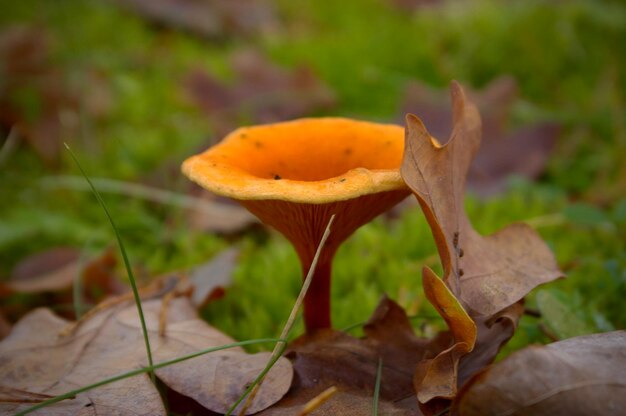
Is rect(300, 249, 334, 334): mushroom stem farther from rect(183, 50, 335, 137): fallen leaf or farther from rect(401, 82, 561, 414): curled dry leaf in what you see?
rect(183, 50, 335, 137): fallen leaf

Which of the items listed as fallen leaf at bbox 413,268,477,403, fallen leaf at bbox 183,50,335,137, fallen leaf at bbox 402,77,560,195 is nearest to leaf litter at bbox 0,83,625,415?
fallen leaf at bbox 413,268,477,403

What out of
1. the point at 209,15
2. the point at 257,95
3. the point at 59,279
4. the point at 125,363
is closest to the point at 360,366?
the point at 125,363

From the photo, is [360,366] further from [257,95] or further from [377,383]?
[257,95]

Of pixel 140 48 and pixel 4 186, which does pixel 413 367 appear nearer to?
pixel 4 186

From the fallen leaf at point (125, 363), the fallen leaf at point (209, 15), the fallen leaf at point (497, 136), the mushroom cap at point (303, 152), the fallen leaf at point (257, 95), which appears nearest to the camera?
the fallen leaf at point (125, 363)

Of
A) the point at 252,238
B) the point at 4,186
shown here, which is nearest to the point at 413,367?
the point at 252,238

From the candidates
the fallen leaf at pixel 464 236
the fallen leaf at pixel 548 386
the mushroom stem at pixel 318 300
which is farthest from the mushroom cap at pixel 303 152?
the fallen leaf at pixel 548 386

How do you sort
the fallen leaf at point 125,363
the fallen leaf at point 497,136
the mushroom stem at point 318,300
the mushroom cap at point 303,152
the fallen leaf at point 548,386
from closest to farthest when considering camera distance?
the fallen leaf at point 548,386
the fallen leaf at point 125,363
the mushroom cap at point 303,152
the mushroom stem at point 318,300
the fallen leaf at point 497,136

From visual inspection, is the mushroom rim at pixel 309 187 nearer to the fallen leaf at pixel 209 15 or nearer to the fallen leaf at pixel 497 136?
the fallen leaf at pixel 497 136
